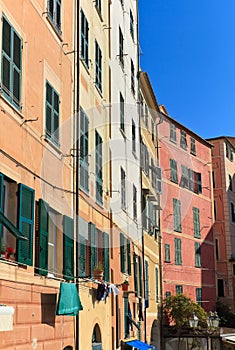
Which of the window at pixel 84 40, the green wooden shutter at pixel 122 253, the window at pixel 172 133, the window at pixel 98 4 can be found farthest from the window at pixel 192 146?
the window at pixel 84 40

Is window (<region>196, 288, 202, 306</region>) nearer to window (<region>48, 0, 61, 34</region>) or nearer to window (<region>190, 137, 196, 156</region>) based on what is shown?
window (<region>190, 137, 196, 156</region>)

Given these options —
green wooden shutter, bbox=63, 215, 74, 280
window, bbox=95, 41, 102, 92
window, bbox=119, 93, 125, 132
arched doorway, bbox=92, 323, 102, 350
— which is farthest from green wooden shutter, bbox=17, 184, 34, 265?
window, bbox=119, 93, 125, 132

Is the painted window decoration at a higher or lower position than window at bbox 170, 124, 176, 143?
lower

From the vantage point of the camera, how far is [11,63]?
10047 mm

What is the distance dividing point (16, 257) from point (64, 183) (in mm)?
3762

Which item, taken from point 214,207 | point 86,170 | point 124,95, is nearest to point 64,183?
point 86,170

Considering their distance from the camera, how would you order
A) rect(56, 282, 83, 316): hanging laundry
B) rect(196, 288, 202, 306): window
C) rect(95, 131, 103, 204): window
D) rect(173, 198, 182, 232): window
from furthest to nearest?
1. rect(196, 288, 202, 306): window
2. rect(173, 198, 182, 232): window
3. rect(95, 131, 103, 204): window
4. rect(56, 282, 83, 316): hanging laundry

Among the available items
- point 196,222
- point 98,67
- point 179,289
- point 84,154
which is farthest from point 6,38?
point 196,222

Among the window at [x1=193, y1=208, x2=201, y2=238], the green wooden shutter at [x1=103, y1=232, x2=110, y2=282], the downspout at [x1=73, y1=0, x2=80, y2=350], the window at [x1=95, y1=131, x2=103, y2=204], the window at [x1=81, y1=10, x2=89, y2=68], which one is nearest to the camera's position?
the downspout at [x1=73, y1=0, x2=80, y2=350]

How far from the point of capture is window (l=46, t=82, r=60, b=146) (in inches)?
480

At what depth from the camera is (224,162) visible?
4822cm

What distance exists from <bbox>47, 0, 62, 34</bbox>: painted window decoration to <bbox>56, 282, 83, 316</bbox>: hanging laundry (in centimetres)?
595

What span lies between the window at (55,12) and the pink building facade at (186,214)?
23.1 m

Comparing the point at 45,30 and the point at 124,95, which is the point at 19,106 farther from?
the point at 124,95
